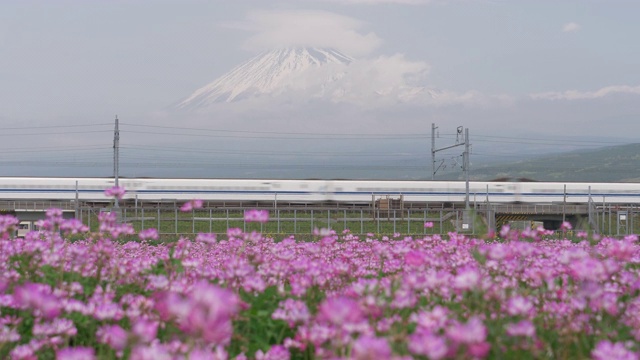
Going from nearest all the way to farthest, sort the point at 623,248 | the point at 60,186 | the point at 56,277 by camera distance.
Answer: the point at 623,248, the point at 56,277, the point at 60,186

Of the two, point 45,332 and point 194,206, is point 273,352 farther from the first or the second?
point 194,206

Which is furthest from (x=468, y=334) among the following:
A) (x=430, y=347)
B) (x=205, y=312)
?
(x=205, y=312)

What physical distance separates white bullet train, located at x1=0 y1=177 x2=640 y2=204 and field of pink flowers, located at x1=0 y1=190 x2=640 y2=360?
6224cm

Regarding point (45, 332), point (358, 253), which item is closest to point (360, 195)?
point (358, 253)

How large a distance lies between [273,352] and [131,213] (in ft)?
198

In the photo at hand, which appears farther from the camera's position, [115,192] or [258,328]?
[115,192]

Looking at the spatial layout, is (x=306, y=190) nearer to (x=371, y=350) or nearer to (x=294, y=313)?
(x=294, y=313)

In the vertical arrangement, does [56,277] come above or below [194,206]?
below

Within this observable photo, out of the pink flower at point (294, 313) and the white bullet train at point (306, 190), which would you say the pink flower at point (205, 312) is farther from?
the white bullet train at point (306, 190)

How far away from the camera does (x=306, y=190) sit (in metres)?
73.0

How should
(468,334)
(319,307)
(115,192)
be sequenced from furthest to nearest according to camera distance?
(115,192) < (319,307) < (468,334)

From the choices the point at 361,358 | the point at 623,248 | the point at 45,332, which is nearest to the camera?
the point at 361,358

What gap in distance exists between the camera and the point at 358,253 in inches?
367

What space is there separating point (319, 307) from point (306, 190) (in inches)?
2705
